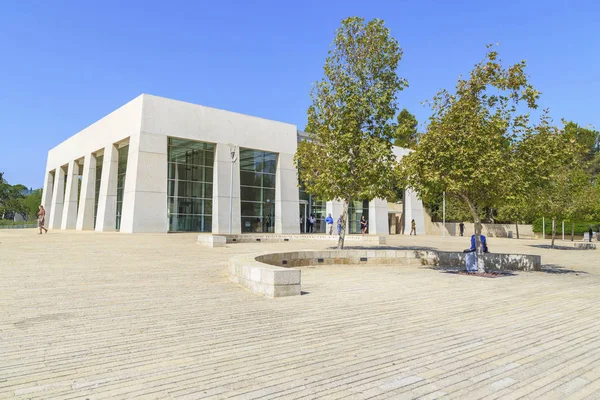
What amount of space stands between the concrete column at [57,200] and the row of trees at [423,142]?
33.2 meters

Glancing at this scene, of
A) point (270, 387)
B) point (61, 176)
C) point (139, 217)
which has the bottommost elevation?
point (270, 387)

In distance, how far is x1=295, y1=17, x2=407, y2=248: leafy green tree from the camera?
52.6 ft

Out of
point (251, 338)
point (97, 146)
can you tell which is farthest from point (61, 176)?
point (251, 338)

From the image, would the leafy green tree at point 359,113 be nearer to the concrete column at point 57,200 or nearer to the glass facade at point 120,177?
the glass facade at point 120,177

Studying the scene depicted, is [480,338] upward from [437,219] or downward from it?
downward

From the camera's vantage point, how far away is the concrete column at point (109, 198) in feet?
99.9

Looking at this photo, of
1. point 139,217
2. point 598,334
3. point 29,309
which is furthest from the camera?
point 139,217

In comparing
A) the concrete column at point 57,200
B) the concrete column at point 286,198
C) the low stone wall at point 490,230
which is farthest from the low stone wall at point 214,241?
the low stone wall at point 490,230

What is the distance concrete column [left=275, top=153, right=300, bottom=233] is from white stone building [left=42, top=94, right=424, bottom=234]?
0.27 ft

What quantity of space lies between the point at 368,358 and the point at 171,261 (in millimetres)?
9539

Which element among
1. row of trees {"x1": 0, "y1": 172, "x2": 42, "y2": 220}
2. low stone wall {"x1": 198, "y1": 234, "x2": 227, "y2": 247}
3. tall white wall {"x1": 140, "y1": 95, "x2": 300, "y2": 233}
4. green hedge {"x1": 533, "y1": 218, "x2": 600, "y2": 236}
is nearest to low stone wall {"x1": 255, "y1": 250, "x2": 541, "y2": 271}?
low stone wall {"x1": 198, "y1": 234, "x2": 227, "y2": 247}

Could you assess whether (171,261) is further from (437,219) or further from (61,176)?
(437,219)

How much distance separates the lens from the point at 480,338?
214 inches

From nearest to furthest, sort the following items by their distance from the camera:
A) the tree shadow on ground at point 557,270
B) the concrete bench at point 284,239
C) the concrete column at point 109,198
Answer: the tree shadow on ground at point 557,270 < the concrete bench at point 284,239 < the concrete column at point 109,198
